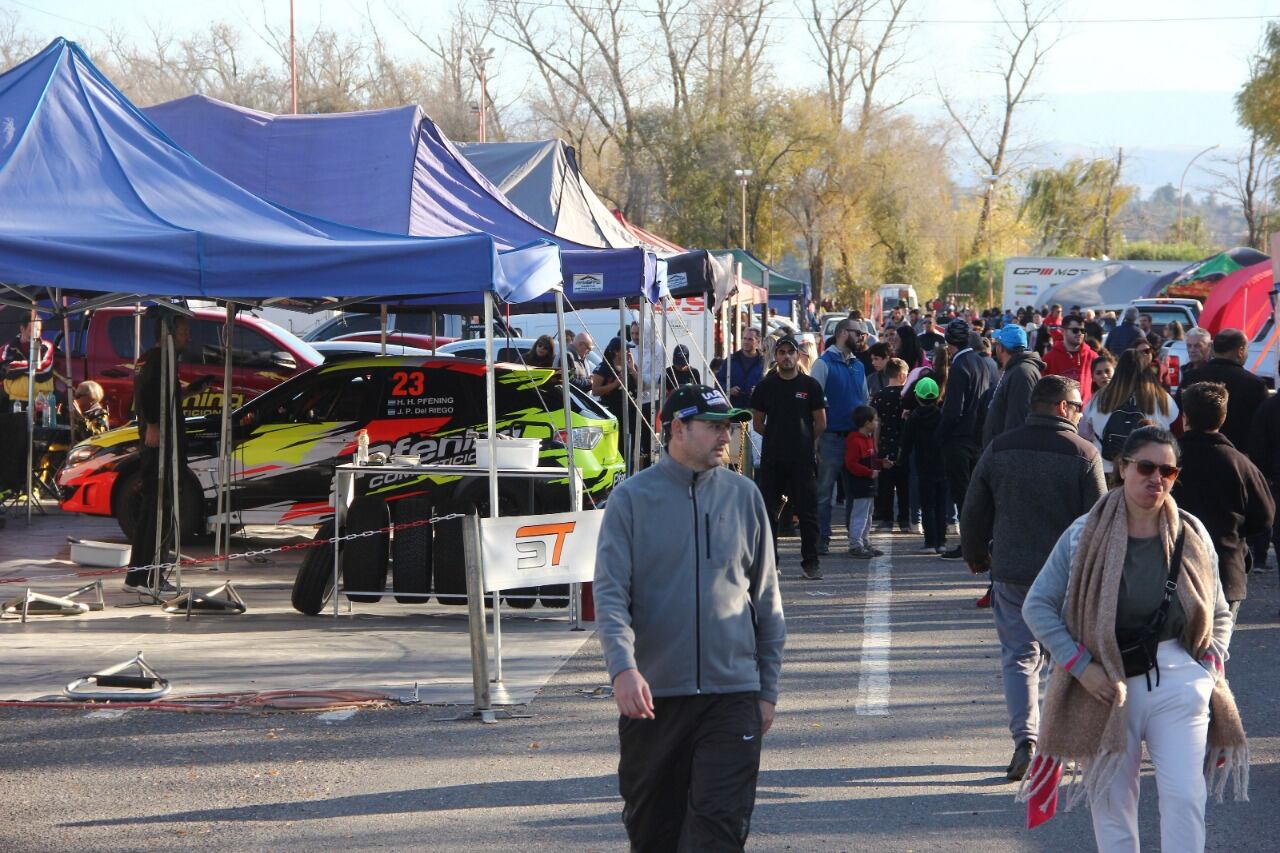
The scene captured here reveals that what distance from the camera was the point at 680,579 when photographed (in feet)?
14.5

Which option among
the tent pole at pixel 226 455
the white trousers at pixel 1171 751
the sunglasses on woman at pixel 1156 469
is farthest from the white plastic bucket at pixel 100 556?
the sunglasses on woman at pixel 1156 469

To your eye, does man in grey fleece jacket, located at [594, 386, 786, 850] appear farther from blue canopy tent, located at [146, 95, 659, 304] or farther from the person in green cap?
the person in green cap

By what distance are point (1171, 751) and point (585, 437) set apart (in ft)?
25.8

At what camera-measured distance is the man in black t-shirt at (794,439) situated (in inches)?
470

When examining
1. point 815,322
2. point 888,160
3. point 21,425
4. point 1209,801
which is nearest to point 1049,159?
point 888,160

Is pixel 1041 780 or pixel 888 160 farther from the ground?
pixel 888 160

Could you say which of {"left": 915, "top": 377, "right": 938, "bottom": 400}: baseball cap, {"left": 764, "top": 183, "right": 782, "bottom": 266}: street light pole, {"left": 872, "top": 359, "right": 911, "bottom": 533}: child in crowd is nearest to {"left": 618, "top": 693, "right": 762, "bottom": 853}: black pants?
{"left": 915, "top": 377, "right": 938, "bottom": 400}: baseball cap

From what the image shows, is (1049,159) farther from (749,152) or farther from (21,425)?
(21,425)

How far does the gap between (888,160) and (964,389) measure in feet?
169

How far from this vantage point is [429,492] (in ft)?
36.6

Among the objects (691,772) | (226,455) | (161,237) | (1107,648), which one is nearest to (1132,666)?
(1107,648)

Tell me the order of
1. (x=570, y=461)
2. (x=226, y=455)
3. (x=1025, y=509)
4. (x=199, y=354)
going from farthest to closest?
1. (x=199, y=354)
2. (x=226, y=455)
3. (x=570, y=461)
4. (x=1025, y=509)

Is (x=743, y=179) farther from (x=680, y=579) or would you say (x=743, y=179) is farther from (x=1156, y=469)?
(x=680, y=579)

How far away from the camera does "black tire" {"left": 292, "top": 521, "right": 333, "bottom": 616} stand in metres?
10.6
